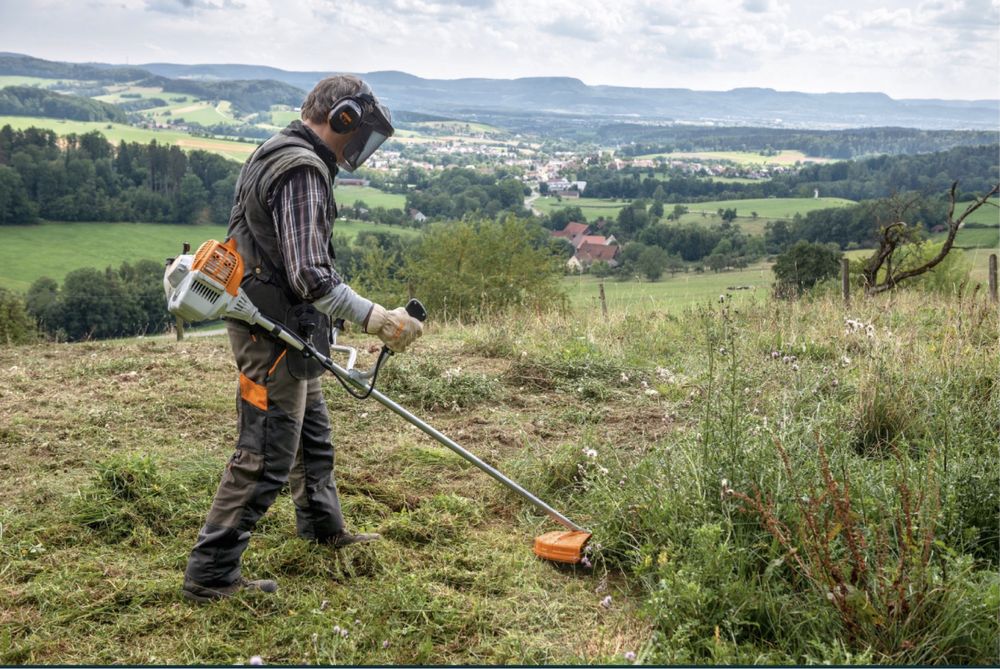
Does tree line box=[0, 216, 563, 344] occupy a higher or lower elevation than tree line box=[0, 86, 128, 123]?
lower

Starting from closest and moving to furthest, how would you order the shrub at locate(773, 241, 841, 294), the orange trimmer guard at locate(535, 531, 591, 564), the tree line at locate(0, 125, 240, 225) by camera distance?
the orange trimmer guard at locate(535, 531, 591, 564)
the shrub at locate(773, 241, 841, 294)
the tree line at locate(0, 125, 240, 225)

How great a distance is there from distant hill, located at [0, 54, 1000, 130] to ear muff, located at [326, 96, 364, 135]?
7334cm

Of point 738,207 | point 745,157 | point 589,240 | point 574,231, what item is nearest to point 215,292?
point 589,240

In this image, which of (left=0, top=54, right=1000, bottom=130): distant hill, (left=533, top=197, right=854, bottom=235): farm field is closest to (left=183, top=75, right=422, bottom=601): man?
(left=533, top=197, right=854, bottom=235): farm field

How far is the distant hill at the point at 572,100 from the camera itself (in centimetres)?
10471

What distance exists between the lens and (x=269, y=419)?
147 inches

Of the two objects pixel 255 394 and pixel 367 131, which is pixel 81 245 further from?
pixel 255 394

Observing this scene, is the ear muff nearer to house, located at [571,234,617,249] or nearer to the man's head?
the man's head

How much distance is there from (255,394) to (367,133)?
54.3 inches

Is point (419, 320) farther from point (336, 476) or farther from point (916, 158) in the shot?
point (916, 158)

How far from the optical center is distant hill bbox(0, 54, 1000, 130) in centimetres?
10471

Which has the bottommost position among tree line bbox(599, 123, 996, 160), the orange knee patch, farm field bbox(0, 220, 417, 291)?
farm field bbox(0, 220, 417, 291)

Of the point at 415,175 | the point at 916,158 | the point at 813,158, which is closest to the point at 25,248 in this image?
the point at 415,175

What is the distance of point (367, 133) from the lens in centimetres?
400
